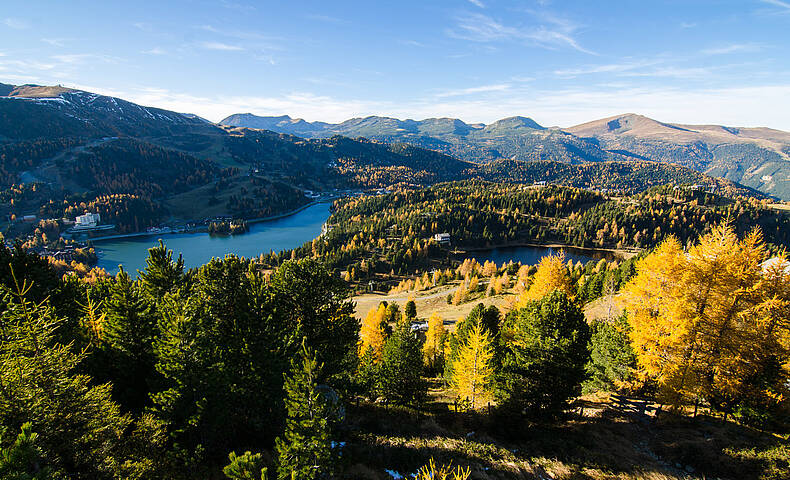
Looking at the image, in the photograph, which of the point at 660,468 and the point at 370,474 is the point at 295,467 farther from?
the point at 660,468

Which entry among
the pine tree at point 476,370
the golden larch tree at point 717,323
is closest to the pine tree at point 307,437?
the pine tree at point 476,370

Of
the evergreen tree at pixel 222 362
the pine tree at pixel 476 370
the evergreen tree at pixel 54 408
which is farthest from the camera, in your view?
the pine tree at pixel 476 370

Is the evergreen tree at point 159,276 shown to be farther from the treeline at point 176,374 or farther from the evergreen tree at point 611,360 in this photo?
the evergreen tree at point 611,360

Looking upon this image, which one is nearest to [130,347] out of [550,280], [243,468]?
[243,468]

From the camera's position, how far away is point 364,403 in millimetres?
31344

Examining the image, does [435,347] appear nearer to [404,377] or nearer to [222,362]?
[404,377]

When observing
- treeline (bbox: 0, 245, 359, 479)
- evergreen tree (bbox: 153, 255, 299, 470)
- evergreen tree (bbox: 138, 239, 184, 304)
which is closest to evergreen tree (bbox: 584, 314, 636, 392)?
treeline (bbox: 0, 245, 359, 479)

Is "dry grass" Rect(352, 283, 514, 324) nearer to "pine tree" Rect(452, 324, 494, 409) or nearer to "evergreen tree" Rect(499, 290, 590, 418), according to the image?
"pine tree" Rect(452, 324, 494, 409)

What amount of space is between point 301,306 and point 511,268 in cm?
12997

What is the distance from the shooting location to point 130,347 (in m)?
22.0

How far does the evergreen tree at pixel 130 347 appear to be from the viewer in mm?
21688

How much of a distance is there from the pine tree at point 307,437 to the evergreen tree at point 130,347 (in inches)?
509

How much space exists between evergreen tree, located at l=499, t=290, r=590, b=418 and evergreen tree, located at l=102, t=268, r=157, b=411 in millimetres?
24898

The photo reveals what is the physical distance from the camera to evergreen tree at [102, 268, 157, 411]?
21.7m
